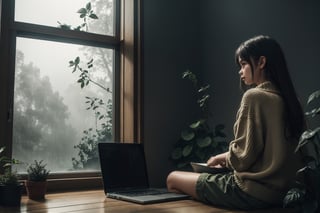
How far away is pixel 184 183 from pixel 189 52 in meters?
1.33

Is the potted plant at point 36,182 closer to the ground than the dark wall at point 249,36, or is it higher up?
closer to the ground

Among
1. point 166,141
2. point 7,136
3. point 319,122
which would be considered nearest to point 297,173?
point 319,122

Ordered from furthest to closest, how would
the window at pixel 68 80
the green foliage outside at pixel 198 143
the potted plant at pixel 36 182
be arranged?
the green foliage outside at pixel 198 143 < the window at pixel 68 80 < the potted plant at pixel 36 182

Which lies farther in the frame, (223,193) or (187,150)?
(187,150)

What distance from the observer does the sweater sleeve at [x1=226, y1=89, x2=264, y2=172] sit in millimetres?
1855

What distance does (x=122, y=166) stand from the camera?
249cm

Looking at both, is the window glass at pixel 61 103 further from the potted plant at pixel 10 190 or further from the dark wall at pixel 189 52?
the potted plant at pixel 10 190

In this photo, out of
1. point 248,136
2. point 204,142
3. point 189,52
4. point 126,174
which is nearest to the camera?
point 248,136

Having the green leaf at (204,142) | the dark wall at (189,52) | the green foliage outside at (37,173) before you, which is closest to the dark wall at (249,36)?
the dark wall at (189,52)

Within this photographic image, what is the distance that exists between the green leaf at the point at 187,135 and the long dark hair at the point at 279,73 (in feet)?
3.13

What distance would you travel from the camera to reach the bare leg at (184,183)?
2.12 metres

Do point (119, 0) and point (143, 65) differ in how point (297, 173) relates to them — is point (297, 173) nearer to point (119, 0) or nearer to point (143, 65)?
point (143, 65)

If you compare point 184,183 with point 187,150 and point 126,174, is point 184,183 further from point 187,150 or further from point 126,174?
point 187,150

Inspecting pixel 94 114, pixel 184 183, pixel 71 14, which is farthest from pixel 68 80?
pixel 184 183
